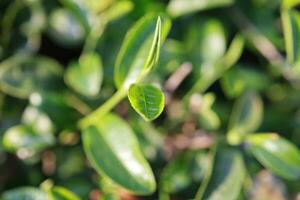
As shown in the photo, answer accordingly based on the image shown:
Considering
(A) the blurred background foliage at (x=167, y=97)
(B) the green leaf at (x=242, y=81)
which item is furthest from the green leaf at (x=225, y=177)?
(B) the green leaf at (x=242, y=81)

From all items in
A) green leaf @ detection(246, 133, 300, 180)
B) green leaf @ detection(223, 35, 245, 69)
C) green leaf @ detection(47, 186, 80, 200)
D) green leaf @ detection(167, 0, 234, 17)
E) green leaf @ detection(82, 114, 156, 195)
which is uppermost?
green leaf @ detection(167, 0, 234, 17)

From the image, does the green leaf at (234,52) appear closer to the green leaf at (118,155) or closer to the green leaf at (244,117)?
the green leaf at (244,117)

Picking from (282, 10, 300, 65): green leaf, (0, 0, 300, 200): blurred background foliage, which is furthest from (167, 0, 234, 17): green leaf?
(282, 10, 300, 65): green leaf

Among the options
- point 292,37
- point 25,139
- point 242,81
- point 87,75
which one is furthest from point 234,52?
point 25,139

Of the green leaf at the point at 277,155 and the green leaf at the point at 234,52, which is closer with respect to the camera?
the green leaf at the point at 277,155

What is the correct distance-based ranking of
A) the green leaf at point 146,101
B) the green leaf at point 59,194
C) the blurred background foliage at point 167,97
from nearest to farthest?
→ the green leaf at point 146,101 < the green leaf at point 59,194 < the blurred background foliage at point 167,97

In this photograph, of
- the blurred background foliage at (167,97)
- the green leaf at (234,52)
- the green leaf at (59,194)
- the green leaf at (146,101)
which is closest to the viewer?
the green leaf at (146,101)

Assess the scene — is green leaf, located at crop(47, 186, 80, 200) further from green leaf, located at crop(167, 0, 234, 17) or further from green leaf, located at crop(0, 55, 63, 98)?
green leaf, located at crop(167, 0, 234, 17)
